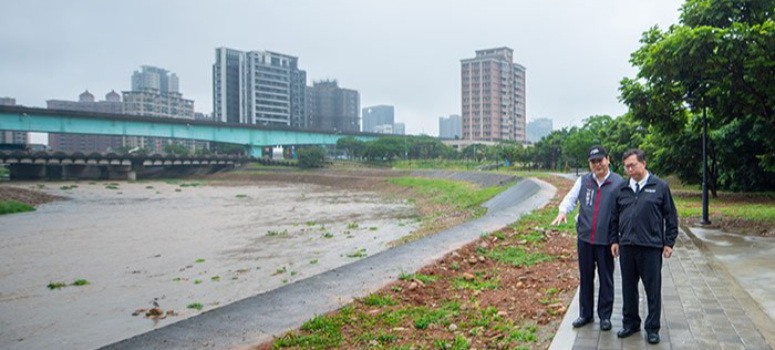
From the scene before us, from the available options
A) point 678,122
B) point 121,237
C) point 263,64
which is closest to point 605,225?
point 678,122

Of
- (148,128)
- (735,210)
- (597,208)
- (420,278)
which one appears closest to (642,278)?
(597,208)

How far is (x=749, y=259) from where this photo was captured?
9391mm

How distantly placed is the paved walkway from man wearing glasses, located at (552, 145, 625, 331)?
9.2 inches

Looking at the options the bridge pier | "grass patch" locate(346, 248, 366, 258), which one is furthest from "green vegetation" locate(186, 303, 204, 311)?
the bridge pier

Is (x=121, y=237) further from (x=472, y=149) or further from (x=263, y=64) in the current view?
(x=263, y=64)

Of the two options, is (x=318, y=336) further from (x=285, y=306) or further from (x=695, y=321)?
(x=695, y=321)

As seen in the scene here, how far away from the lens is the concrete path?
6.41 meters

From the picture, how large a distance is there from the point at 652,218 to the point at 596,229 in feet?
1.91

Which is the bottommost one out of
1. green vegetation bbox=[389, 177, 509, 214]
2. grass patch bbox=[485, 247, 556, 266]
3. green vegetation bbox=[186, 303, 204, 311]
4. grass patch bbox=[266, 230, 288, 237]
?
grass patch bbox=[266, 230, 288, 237]

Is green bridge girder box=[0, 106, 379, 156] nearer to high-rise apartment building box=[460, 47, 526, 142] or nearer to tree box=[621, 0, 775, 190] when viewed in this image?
high-rise apartment building box=[460, 47, 526, 142]

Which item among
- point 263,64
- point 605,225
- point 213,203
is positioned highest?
point 263,64

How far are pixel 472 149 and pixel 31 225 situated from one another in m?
78.7

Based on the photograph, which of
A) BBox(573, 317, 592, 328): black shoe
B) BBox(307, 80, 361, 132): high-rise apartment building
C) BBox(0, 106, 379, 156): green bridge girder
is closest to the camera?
BBox(573, 317, 592, 328): black shoe

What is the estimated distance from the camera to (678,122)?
15.8 m
